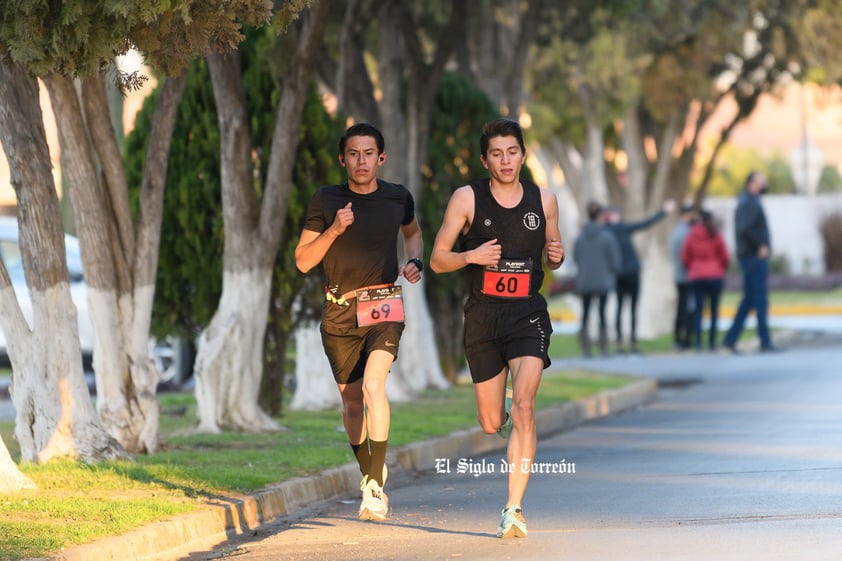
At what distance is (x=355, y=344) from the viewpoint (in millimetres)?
9461

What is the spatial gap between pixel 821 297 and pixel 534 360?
126ft

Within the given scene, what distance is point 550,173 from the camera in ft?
149

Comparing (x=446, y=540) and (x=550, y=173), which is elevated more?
(x=550, y=173)

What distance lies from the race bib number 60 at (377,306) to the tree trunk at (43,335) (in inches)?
93.5

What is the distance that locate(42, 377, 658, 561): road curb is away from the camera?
8.28 metres

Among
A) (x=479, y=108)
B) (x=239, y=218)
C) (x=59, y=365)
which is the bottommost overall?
(x=59, y=365)

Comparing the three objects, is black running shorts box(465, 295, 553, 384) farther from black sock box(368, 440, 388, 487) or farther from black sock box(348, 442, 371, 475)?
black sock box(348, 442, 371, 475)

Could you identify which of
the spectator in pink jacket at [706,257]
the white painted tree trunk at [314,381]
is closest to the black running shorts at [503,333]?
the white painted tree trunk at [314,381]

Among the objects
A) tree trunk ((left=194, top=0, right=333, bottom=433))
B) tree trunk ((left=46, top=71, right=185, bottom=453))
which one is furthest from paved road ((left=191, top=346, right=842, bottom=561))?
tree trunk ((left=46, top=71, right=185, bottom=453))

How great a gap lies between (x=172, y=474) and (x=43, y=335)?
1267mm

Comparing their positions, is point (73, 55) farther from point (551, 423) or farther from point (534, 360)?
point (551, 423)

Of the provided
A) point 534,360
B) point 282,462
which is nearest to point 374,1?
point 282,462

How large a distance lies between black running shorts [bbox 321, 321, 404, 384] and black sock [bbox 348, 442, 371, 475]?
355mm

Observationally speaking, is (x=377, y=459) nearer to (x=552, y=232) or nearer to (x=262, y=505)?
(x=262, y=505)
